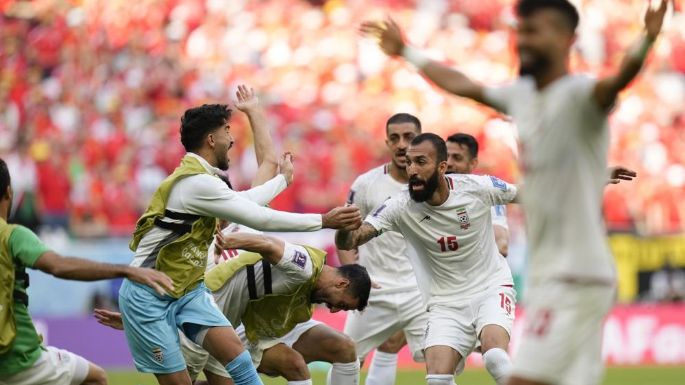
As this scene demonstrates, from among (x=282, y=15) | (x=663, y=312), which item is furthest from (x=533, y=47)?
(x=282, y=15)

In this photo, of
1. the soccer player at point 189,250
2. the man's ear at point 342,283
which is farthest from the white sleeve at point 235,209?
the man's ear at point 342,283

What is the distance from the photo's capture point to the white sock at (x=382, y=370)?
35.7 ft

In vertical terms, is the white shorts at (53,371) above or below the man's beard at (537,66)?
below

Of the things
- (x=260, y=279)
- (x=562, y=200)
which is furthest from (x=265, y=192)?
(x=562, y=200)

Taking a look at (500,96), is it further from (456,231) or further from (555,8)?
(456,231)

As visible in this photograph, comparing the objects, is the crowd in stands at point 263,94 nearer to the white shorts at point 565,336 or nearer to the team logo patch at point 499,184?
the team logo patch at point 499,184

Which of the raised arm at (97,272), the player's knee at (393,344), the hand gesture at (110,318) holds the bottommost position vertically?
the player's knee at (393,344)

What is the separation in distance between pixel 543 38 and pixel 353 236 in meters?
3.55

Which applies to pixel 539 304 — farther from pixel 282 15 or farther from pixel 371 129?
pixel 282 15

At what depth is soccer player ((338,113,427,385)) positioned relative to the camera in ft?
35.6

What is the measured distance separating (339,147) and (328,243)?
3.94 metres

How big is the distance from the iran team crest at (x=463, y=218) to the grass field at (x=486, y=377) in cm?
569

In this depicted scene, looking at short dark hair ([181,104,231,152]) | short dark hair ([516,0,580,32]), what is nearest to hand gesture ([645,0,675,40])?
short dark hair ([516,0,580,32])

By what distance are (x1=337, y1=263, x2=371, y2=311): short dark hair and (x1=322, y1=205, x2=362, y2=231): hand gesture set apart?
38.0 inches
